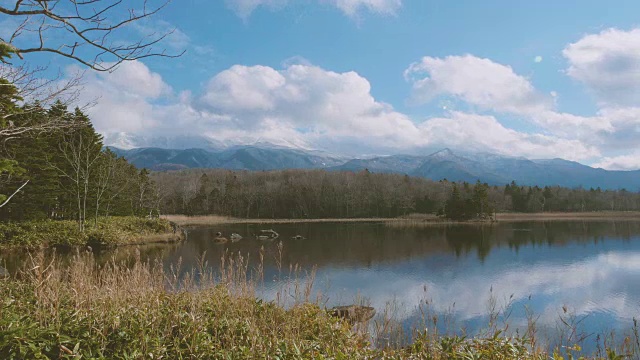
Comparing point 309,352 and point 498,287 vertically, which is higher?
point 309,352

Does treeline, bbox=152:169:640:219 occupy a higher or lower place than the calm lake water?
higher

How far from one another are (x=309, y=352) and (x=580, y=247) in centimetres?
3242

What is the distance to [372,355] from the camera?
5211mm

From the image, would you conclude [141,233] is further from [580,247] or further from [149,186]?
[580,247]

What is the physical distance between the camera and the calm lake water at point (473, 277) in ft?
39.2

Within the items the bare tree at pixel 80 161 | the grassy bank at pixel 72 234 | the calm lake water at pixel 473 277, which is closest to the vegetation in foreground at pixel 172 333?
the calm lake water at pixel 473 277

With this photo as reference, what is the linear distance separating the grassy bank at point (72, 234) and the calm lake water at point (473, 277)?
10.6ft

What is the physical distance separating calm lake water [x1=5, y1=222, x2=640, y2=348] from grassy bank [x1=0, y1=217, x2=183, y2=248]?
10.6ft

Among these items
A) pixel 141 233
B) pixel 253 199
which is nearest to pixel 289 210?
pixel 253 199

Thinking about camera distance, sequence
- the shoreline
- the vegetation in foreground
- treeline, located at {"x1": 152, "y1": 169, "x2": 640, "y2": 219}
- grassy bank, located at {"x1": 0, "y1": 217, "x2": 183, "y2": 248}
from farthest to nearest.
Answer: treeline, located at {"x1": 152, "y1": 169, "x2": 640, "y2": 219}, the shoreline, grassy bank, located at {"x1": 0, "y1": 217, "x2": 183, "y2": 248}, the vegetation in foreground

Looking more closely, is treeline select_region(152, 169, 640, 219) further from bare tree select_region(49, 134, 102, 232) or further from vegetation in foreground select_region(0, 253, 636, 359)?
vegetation in foreground select_region(0, 253, 636, 359)

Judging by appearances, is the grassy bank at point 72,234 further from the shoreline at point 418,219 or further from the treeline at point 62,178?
the shoreline at point 418,219

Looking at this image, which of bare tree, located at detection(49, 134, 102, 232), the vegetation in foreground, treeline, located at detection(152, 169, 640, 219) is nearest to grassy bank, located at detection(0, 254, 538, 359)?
the vegetation in foreground

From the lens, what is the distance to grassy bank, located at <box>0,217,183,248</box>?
22312 mm
